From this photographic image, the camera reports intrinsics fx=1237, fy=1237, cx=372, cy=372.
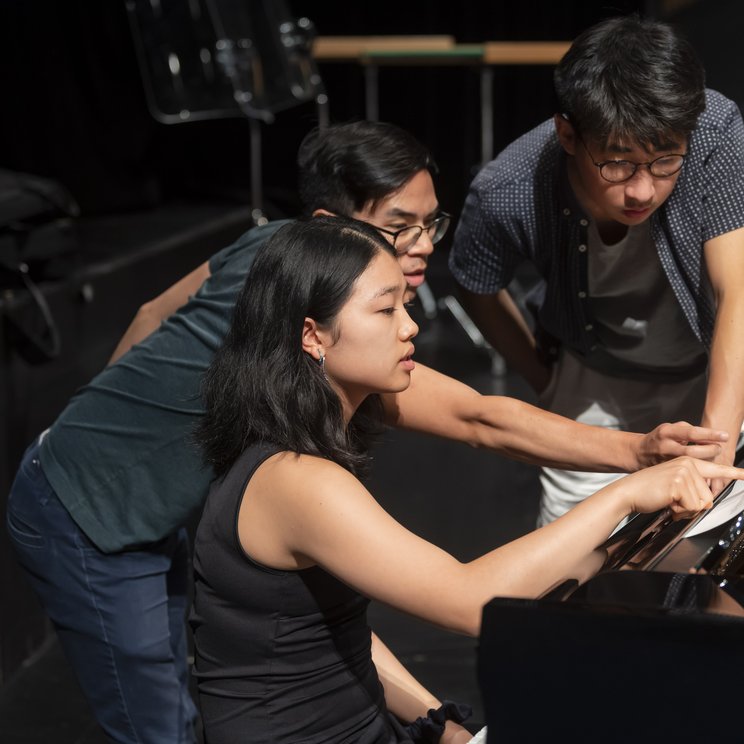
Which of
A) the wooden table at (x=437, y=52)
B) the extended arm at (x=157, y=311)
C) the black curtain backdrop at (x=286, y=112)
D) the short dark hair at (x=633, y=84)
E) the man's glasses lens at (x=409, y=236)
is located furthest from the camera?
the black curtain backdrop at (x=286, y=112)

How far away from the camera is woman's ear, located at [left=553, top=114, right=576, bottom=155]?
1820 mm

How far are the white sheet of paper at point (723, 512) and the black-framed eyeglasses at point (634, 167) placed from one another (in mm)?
478

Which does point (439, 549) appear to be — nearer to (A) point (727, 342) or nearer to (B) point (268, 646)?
(B) point (268, 646)

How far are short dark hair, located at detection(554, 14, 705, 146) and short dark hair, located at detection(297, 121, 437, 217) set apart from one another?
28 centimetres

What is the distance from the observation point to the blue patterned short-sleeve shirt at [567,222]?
185cm

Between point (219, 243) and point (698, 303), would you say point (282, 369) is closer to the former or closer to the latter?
point (698, 303)

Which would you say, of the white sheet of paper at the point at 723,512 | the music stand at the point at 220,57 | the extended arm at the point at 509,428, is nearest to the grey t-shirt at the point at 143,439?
the extended arm at the point at 509,428

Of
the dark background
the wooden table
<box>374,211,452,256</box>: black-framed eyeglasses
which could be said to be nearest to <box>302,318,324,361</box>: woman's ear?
<box>374,211,452,256</box>: black-framed eyeglasses

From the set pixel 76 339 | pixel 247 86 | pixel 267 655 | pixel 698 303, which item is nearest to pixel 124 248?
pixel 76 339

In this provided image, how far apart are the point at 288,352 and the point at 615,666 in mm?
589

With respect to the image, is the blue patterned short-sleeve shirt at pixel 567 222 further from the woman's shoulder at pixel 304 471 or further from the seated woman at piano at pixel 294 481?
the woman's shoulder at pixel 304 471

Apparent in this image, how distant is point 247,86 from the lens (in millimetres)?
5117

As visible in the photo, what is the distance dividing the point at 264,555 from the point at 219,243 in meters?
3.92

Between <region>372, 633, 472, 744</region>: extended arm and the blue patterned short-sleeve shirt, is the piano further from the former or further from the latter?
the blue patterned short-sleeve shirt
